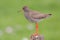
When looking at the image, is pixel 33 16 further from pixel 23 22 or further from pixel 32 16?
pixel 23 22

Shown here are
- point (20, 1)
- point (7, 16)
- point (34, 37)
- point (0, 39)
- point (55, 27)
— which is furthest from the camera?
point (20, 1)

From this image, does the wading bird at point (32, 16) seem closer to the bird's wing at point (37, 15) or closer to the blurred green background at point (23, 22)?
the bird's wing at point (37, 15)

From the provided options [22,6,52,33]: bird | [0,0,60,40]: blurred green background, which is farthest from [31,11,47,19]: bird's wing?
[0,0,60,40]: blurred green background

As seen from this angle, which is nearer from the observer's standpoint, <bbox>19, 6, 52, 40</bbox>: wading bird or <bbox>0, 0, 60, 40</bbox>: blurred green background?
<bbox>19, 6, 52, 40</bbox>: wading bird

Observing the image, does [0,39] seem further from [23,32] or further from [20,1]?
[20,1]

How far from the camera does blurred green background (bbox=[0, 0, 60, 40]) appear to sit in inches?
322

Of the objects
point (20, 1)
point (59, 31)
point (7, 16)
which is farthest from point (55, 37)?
point (20, 1)

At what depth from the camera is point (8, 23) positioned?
29.0 ft

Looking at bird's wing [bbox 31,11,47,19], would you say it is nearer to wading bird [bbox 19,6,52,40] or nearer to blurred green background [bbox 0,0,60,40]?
wading bird [bbox 19,6,52,40]

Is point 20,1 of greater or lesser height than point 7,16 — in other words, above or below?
above

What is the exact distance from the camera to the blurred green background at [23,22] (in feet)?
26.9

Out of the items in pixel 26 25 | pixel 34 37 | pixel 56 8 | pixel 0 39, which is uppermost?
pixel 56 8

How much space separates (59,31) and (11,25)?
1071 mm

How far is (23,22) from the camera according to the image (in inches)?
348
